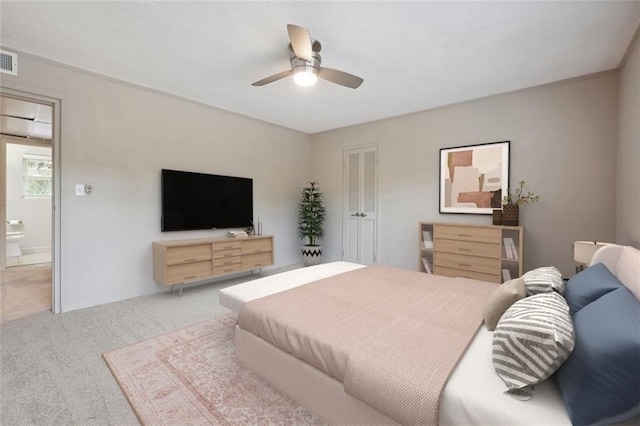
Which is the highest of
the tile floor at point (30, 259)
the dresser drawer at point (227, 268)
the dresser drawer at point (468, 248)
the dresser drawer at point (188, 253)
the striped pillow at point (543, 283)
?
the striped pillow at point (543, 283)

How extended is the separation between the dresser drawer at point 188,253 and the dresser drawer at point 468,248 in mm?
3220

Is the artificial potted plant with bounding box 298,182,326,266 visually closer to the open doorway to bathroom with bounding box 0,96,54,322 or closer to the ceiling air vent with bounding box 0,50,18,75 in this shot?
the open doorway to bathroom with bounding box 0,96,54,322

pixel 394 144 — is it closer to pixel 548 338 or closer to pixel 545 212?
pixel 545 212

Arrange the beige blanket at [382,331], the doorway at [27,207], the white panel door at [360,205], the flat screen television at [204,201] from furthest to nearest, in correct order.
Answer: the white panel door at [360,205], the flat screen television at [204,201], the doorway at [27,207], the beige blanket at [382,331]

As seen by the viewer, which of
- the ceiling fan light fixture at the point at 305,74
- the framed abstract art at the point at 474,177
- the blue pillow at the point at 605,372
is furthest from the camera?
the framed abstract art at the point at 474,177

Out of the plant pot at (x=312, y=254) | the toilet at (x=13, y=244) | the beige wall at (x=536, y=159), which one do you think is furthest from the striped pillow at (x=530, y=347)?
the toilet at (x=13, y=244)

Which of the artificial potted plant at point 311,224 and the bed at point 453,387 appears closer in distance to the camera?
the bed at point 453,387

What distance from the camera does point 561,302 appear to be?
1.28 m

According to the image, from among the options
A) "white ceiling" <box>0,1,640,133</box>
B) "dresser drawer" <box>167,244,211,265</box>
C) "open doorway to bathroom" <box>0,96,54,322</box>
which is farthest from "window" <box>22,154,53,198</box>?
"dresser drawer" <box>167,244,211,265</box>

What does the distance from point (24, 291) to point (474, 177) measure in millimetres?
6407

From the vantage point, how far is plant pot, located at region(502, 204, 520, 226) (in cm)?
351

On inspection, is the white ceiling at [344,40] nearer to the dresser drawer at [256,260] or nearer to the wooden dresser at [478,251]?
the wooden dresser at [478,251]

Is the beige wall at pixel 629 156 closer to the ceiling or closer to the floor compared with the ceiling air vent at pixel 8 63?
closer to the floor

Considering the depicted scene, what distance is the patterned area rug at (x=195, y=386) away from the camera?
1594 millimetres
